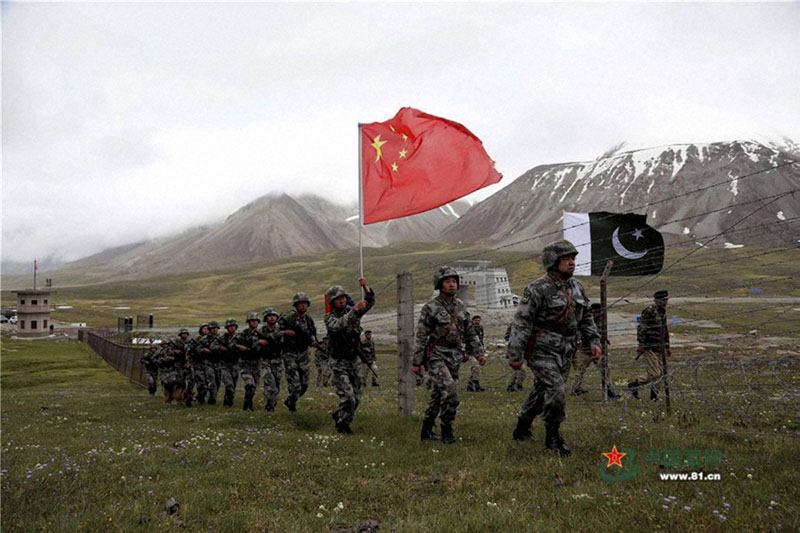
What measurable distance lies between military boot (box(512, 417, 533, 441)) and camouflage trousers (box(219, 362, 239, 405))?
11.2 meters

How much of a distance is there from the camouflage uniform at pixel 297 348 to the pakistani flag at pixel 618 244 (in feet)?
22.2

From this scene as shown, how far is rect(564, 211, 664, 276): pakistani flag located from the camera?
12.1 metres

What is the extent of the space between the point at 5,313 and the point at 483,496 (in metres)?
131

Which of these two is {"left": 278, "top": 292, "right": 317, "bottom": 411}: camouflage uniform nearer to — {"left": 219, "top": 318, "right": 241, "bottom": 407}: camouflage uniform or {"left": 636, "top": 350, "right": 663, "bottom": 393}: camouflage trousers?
{"left": 219, "top": 318, "right": 241, "bottom": 407}: camouflage uniform

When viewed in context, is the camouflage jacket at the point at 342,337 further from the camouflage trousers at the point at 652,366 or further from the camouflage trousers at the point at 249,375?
the camouflage trousers at the point at 652,366

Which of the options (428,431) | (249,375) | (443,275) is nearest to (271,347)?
(249,375)

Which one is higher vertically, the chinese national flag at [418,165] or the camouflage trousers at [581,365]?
the chinese national flag at [418,165]

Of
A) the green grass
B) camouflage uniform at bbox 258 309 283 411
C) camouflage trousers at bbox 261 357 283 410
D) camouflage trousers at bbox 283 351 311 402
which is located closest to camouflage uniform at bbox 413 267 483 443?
the green grass

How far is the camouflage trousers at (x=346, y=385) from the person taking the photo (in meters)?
10.4

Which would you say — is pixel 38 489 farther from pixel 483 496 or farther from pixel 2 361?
pixel 2 361

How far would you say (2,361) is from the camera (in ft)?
140

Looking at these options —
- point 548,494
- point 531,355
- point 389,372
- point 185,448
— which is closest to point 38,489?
point 185,448

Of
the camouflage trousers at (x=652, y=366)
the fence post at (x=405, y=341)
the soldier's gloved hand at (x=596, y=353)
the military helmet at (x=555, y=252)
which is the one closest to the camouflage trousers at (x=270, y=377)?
the fence post at (x=405, y=341)

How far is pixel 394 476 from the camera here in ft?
23.6
